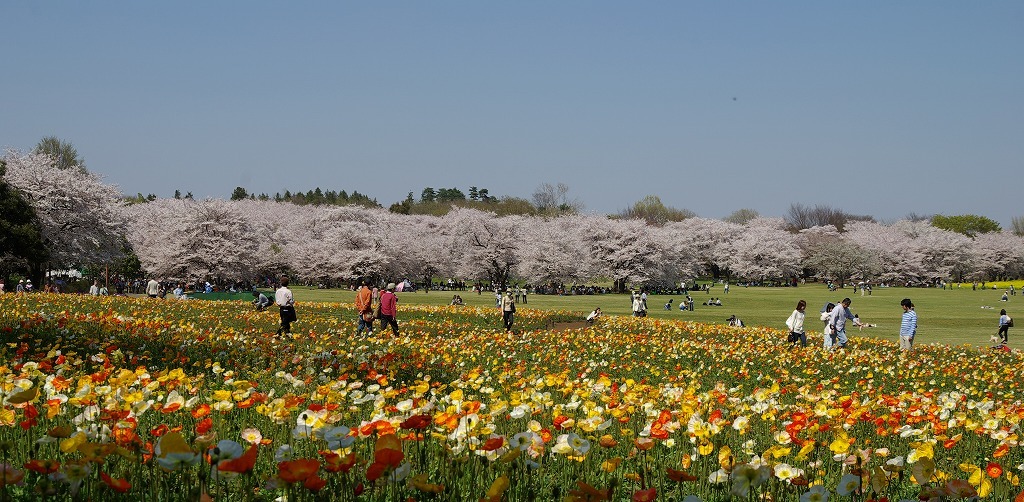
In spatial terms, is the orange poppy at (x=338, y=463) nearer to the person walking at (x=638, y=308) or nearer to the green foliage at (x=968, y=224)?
the person walking at (x=638, y=308)

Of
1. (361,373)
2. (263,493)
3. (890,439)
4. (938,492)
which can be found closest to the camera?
(938,492)

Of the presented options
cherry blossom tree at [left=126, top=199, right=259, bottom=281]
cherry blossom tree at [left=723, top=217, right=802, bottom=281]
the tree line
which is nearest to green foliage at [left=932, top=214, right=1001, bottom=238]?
the tree line

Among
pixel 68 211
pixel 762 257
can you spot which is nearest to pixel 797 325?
pixel 68 211

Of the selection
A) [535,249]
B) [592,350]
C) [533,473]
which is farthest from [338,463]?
[535,249]

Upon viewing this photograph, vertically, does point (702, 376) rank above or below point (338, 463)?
below

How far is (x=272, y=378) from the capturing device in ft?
29.5

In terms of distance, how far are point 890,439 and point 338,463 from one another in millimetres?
5924

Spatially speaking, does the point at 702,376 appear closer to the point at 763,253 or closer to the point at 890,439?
the point at 890,439

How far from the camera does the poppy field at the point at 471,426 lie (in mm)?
3268

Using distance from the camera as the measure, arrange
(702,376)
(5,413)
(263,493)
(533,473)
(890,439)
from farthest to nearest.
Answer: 1. (702,376)
2. (890,439)
3. (533,473)
4. (263,493)
5. (5,413)

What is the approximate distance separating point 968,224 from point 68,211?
139m

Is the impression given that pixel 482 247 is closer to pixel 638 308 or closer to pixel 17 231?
pixel 17 231

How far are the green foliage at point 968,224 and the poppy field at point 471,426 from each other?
14071 cm

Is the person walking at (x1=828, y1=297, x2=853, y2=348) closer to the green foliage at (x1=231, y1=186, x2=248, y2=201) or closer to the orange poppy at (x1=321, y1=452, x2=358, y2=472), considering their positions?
the orange poppy at (x1=321, y1=452, x2=358, y2=472)
